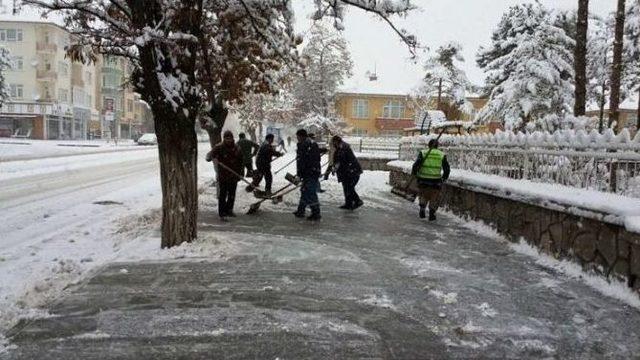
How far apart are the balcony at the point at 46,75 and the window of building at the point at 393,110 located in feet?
113

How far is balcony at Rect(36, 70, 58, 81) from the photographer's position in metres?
57.9

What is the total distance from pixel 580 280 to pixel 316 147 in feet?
18.5

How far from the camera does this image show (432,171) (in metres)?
10.8

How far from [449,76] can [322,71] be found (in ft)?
32.6

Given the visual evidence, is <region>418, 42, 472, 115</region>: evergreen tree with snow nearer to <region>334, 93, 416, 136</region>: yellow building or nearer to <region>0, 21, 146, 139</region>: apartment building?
<region>334, 93, 416, 136</region>: yellow building

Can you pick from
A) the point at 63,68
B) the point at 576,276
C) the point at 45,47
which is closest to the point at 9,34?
the point at 45,47

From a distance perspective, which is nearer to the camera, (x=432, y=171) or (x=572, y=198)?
(x=572, y=198)

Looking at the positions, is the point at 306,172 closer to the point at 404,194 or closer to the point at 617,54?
the point at 404,194

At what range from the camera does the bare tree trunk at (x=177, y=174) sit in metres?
6.98

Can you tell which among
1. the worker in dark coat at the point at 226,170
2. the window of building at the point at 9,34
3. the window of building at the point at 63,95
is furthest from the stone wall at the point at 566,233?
the window of building at the point at 9,34

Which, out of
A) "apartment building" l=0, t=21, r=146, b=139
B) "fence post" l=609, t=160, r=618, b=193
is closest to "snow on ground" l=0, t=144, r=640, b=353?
"fence post" l=609, t=160, r=618, b=193

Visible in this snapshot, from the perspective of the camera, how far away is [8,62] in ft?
→ 136

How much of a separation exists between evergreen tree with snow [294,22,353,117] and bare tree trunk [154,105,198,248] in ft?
116

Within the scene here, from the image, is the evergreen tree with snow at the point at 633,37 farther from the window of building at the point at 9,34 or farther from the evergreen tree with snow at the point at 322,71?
the window of building at the point at 9,34
